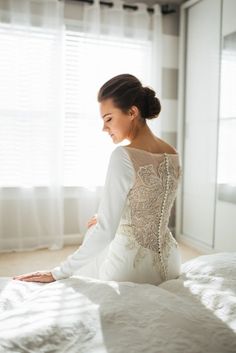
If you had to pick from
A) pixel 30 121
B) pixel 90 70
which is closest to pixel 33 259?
pixel 30 121

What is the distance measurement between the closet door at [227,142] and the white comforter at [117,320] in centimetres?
209

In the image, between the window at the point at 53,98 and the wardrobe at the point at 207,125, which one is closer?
the wardrobe at the point at 207,125

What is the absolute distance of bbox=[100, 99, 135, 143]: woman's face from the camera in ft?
4.35

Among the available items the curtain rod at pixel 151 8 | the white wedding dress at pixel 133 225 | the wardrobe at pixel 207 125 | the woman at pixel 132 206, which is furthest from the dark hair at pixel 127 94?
the curtain rod at pixel 151 8

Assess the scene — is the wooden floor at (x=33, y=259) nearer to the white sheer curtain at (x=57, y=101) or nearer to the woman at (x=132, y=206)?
the white sheer curtain at (x=57, y=101)

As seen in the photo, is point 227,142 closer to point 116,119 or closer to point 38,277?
point 116,119

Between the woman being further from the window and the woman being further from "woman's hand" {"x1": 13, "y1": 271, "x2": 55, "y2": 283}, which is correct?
the window

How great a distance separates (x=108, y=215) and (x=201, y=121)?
252 cm

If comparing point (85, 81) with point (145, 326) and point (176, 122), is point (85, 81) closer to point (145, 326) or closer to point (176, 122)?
point (176, 122)

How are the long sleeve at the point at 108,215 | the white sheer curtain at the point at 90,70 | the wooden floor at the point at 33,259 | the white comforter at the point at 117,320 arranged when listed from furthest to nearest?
the white sheer curtain at the point at 90,70 → the wooden floor at the point at 33,259 → the long sleeve at the point at 108,215 → the white comforter at the point at 117,320

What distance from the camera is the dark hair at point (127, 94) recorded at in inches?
50.9

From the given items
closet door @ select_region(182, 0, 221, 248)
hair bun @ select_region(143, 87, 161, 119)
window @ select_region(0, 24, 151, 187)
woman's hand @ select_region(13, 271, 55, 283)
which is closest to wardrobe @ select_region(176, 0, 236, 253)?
closet door @ select_region(182, 0, 221, 248)

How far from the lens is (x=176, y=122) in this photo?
12.7 feet

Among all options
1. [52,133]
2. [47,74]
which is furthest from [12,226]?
[47,74]
